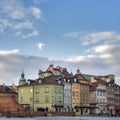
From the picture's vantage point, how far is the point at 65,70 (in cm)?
13062

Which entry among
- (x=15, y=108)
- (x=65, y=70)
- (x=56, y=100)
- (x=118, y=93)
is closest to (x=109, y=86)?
(x=118, y=93)

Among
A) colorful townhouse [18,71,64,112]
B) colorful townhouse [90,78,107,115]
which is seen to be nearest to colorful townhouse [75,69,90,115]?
colorful townhouse [90,78,107,115]

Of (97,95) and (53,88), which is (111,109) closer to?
Answer: (97,95)

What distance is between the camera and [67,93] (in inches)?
4624

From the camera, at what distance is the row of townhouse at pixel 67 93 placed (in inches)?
4348

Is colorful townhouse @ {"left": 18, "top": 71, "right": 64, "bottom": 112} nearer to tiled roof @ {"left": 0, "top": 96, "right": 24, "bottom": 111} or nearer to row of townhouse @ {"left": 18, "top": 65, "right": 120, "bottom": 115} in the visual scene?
row of townhouse @ {"left": 18, "top": 65, "right": 120, "bottom": 115}

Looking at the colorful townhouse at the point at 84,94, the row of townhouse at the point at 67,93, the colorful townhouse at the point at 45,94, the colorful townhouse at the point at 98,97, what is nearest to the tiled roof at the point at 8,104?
the row of townhouse at the point at 67,93

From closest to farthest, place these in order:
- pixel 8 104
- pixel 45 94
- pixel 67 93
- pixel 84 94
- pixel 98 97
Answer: pixel 8 104 → pixel 45 94 → pixel 67 93 → pixel 84 94 → pixel 98 97

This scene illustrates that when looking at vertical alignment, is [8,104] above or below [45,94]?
below

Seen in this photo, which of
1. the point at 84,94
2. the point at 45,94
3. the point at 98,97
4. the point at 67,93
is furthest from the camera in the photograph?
the point at 98,97

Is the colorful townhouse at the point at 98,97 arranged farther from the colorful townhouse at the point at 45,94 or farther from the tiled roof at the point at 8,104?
the tiled roof at the point at 8,104

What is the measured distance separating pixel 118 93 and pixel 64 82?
33360 millimetres

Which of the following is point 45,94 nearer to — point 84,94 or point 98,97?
point 84,94

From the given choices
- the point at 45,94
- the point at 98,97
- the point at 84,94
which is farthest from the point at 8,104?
the point at 98,97
